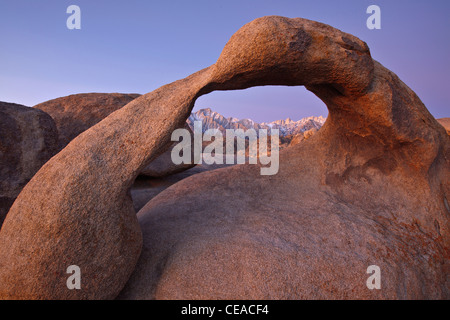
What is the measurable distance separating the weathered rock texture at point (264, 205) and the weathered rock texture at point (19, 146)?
53.3 inches

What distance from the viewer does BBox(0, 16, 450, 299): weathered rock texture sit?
6.79ft

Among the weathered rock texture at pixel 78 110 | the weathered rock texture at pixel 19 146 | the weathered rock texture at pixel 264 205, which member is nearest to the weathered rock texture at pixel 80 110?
the weathered rock texture at pixel 78 110

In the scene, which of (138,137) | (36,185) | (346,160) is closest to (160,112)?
(138,137)

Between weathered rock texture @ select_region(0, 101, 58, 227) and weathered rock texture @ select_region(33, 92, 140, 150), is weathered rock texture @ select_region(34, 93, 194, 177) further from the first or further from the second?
weathered rock texture @ select_region(0, 101, 58, 227)

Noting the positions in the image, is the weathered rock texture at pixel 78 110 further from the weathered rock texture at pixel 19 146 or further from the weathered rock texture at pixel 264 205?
the weathered rock texture at pixel 264 205

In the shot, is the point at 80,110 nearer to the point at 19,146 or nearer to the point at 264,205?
the point at 19,146

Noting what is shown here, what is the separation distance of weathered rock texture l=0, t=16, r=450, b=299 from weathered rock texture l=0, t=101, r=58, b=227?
1353mm

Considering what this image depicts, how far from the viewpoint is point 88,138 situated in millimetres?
2348

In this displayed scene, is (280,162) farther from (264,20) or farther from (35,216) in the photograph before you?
(35,216)

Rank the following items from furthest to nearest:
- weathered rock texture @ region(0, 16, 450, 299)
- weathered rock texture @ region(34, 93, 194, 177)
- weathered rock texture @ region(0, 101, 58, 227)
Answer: weathered rock texture @ region(34, 93, 194, 177), weathered rock texture @ region(0, 101, 58, 227), weathered rock texture @ region(0, 16, 450, 299)

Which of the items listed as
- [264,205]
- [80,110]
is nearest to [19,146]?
[80,110]

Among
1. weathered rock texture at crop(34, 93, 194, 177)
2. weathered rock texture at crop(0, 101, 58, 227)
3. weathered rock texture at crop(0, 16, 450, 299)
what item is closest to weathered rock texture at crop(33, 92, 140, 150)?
weathered rock texture at crop(34, 93, 194, 177)

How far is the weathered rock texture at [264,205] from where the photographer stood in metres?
2.07
